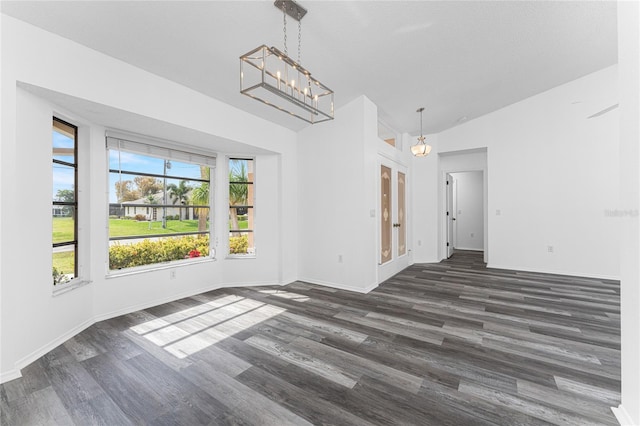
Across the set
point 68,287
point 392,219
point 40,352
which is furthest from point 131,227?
point 392,219

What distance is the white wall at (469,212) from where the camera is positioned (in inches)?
332

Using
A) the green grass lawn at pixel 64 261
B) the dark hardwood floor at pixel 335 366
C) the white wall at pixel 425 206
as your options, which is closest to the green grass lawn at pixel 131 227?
the green grass lawn at pixel 64 261

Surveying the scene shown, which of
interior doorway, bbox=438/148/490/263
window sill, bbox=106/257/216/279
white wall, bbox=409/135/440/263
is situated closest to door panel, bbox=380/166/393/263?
white wall, bbox=409/135/440/263

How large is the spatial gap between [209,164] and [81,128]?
1.59 m

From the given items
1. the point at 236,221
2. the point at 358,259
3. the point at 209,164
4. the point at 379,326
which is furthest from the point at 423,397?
the point at 209,164

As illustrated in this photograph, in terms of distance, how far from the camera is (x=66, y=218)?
2820 mm

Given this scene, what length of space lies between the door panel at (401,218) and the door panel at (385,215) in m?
0.60

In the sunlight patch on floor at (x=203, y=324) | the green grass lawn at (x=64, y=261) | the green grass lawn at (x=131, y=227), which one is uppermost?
the green grass lawn at (x=131, y=227)

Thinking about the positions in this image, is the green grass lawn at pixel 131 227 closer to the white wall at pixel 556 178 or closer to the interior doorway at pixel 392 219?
the interior doorway at pixel 392 219

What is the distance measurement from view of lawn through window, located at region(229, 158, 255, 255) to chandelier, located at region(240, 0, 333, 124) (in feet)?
4.46

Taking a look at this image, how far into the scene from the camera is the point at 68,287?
2.71 meters

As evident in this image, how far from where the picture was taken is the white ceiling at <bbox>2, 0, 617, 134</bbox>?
223 centimetres

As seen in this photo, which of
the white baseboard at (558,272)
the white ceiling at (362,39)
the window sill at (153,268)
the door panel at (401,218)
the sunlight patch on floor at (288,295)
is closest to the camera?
the white ceiling at (362,39)

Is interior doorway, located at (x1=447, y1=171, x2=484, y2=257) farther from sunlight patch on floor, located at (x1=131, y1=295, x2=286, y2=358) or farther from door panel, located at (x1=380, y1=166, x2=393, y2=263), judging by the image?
sunlight patch on floor, located at (x1=131, y1=295, x2=286, y2=358)
